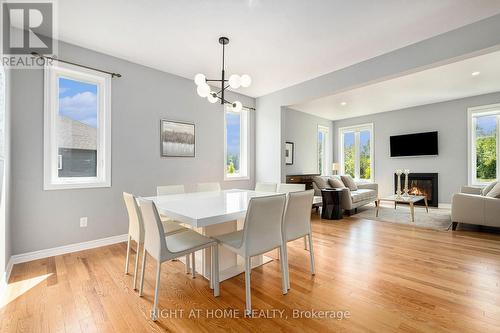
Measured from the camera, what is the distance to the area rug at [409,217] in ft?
14.2

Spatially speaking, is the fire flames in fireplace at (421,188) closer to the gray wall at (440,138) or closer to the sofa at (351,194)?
the gray wall at (440,138)

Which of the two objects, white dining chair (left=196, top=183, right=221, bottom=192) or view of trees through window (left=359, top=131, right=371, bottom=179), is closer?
white dining chair (left=196, top=183, right=221, bottom=192)

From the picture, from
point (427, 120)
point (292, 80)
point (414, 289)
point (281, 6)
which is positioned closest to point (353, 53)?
point (292, 80)

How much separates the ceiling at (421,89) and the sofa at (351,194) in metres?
2.03

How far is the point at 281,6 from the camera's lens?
91.8 inches

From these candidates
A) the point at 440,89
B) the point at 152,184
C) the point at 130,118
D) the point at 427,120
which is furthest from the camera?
the point at 427,120

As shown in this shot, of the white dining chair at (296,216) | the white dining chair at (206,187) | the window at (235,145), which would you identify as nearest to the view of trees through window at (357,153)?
the window at (235,145)

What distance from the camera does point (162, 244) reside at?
1.76 meters

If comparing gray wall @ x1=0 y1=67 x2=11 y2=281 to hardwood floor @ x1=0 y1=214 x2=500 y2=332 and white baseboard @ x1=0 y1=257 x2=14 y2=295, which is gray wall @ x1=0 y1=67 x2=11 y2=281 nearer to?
white baseboard @ x1=0 y1=257 x2=14 y2=295

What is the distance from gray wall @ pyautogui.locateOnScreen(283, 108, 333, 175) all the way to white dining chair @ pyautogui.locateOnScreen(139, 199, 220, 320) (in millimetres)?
4488

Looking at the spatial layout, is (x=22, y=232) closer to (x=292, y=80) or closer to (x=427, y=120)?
(x=292, y=80)

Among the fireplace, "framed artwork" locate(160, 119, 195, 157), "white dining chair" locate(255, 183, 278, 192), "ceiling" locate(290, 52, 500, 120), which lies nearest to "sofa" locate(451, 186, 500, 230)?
"ceiling" locate(290, 52, 500, 120)

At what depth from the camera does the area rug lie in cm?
432

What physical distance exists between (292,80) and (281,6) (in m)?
2.06
